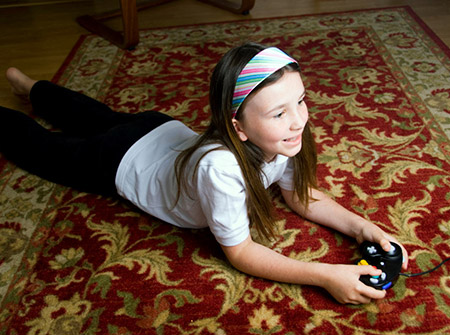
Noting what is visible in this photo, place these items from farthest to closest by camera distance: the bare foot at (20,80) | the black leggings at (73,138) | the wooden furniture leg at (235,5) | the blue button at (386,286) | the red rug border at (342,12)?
the wooden furniture leg at (235,5) < the red rug border at (342,12) < the bare foot at (20,80) < the black leggings at (73,138) < the blue button at (386,286)

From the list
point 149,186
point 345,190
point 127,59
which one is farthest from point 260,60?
point 127,59

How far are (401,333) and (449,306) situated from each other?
0.39 ft

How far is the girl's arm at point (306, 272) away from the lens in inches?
31.4

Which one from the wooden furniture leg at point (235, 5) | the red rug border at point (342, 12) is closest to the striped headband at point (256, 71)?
A: the red rug border at point (342, 12)

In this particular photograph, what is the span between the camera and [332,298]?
844 mm

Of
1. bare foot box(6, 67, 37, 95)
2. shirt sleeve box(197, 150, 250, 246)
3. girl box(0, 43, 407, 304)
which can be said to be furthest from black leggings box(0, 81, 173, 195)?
shirt sleeve box(197, 150, 250, 246)

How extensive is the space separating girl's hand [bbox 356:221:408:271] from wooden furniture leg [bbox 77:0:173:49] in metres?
1.43

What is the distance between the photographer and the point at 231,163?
78 cm

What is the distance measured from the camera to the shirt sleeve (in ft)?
2.52

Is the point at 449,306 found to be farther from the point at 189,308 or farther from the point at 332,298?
the point at 189,308

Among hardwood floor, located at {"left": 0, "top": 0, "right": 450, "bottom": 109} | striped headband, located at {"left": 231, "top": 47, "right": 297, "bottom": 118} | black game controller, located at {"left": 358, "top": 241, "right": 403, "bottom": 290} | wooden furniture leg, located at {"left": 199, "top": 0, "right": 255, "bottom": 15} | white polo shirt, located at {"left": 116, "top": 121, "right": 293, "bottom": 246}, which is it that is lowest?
hardwood floor, located at {"left": 0, "top": 0, "right": 450, "bottom": 109}

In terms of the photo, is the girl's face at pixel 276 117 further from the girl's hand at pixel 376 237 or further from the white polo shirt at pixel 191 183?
the girl's hand at pixel 376 237

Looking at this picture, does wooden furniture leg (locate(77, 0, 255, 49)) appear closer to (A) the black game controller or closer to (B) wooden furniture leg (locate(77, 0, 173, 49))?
(B) wooden furniture leg (locate(77, 0, 173, 49))

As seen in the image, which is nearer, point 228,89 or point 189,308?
point 228,89
